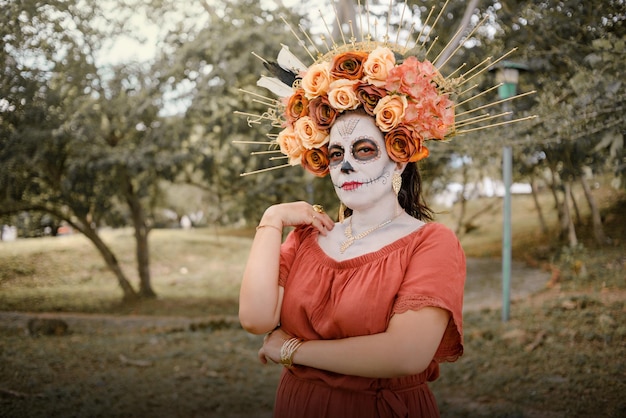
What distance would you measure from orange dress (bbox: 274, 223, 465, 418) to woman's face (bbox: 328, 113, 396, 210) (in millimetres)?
184

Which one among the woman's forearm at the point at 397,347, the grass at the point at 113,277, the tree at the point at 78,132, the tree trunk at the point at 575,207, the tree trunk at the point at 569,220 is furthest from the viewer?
the tree trunk at the point at 575,207

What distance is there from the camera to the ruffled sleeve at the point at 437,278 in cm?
152

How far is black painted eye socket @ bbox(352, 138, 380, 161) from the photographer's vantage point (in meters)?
1.77

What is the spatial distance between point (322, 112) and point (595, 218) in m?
7.65

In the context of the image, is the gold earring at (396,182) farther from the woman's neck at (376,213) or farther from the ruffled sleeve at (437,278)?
the ruffled sleeve at (437,278)

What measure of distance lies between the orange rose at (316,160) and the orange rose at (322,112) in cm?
9

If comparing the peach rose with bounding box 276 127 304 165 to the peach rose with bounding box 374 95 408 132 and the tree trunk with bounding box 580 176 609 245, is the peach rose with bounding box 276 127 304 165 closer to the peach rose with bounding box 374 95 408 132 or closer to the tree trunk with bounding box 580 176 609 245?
the peach rose with bounding box 374 95 408 132

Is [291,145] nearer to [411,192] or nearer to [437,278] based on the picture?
[411,192]

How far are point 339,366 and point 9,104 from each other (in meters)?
3.16

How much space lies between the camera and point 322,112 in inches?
71.0

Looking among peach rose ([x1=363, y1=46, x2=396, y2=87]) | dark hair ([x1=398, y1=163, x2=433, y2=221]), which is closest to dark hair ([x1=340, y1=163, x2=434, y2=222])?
dark hair ([x1=398, y1=163, x2=433, y2=221])

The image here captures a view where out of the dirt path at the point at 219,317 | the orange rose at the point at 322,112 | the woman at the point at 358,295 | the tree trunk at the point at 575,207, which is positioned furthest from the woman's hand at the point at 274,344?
the tree trunk at the point at 575,207

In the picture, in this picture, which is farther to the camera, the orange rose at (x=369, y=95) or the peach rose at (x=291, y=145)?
the peach rose at (x=291, y=145)

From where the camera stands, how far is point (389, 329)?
1540 millimetres
